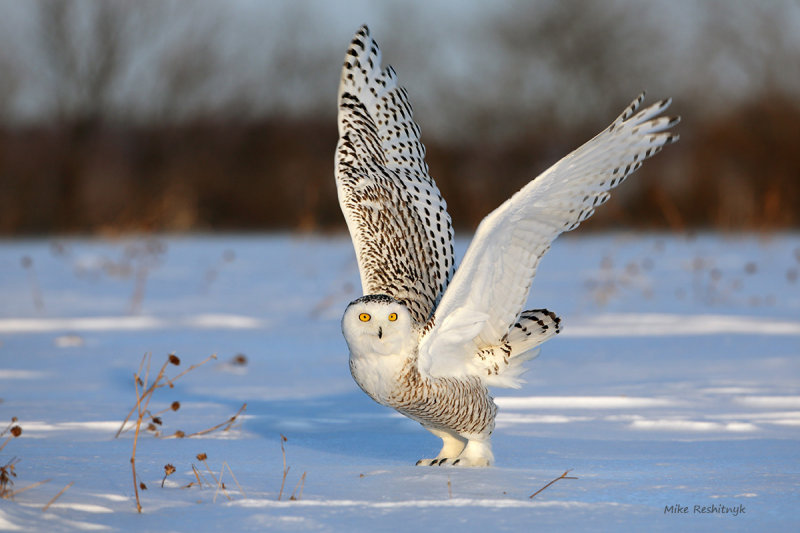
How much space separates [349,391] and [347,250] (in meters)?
7.06

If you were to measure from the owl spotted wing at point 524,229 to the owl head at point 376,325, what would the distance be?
155mm

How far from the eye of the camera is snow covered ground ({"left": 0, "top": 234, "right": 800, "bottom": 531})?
2746mm

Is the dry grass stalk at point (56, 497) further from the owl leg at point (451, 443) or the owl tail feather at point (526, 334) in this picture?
the owl tail feather at point (526, 334)

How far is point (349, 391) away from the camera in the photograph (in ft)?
16.7

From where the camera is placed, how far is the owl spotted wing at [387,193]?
392cm

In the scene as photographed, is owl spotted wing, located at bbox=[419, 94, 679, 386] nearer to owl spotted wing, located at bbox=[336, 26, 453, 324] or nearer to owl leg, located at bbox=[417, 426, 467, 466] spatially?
owl leg, located at bbox=[417, 426, 467, 466]

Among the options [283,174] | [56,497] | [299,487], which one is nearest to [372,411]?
[299,487]

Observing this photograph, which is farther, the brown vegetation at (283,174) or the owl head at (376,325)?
the brown vegetation at (283,174)

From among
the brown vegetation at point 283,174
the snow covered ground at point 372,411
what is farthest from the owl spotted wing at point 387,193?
the brown vegetation at point 283,174

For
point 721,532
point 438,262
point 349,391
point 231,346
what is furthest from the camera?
point 231,346

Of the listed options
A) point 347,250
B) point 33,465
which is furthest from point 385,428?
point 347,250

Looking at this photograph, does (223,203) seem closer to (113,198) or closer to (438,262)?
(113,198)

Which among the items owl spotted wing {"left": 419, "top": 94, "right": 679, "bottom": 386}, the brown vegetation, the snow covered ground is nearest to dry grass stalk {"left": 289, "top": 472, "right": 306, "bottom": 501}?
the snow covered ground

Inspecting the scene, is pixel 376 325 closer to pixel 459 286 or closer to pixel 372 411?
pixel 459 286
